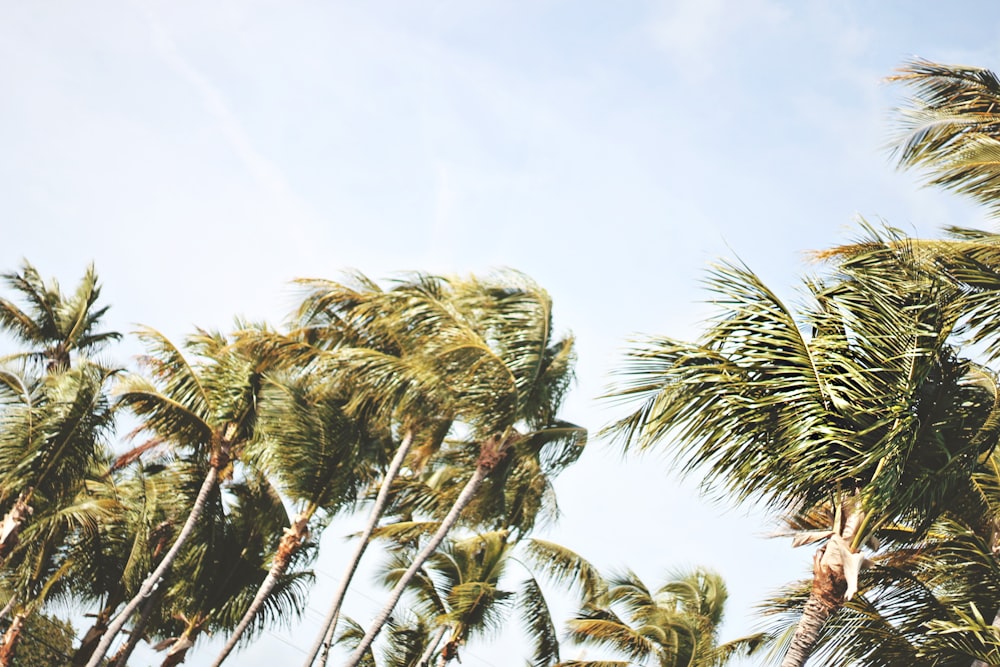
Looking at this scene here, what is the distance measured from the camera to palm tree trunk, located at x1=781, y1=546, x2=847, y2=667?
7039mm

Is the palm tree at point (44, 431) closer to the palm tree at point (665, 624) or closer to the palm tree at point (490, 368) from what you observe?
the palm tree at point (490, 368)

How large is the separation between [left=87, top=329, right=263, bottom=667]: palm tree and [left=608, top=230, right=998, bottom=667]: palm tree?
11.6m

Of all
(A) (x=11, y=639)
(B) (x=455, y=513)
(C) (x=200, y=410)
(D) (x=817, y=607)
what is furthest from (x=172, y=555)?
(D) (x=817, y=607)

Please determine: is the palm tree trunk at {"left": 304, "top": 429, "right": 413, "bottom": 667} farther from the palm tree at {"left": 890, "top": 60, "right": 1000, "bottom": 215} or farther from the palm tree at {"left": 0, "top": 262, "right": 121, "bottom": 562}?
the palm tree at {"left": 890, "top": 60, "right": 1000, "bottom": 215}

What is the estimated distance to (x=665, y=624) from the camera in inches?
679

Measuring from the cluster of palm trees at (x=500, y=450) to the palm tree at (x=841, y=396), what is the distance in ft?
0.06

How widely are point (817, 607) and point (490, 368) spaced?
779 centimetres

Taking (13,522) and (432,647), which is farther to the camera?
(432,647)

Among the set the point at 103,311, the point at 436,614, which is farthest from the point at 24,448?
the point at 103,311

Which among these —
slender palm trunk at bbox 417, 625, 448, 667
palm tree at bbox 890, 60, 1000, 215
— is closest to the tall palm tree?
slender palm trunk at bbox 417, 625, 448, 667

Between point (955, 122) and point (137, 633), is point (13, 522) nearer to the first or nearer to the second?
point (137, 633)

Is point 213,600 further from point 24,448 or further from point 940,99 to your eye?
point 940,99

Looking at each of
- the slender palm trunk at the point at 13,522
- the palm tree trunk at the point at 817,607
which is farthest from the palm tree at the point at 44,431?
the palm tree trunk at the point at 817,607

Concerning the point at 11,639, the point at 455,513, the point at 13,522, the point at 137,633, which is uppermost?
the point at 455,513
